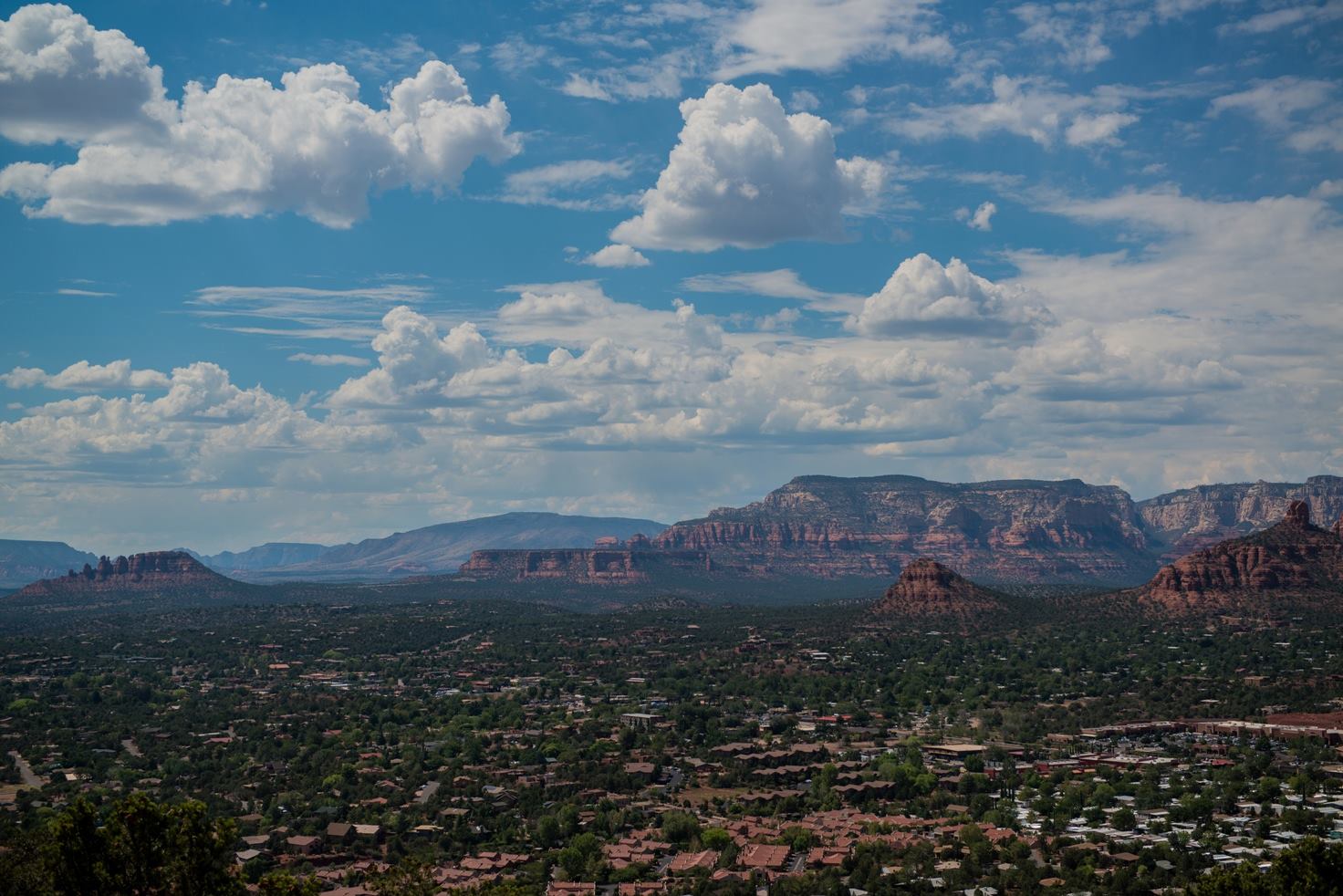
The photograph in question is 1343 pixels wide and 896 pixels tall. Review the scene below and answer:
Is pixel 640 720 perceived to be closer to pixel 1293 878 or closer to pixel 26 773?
pixel 26 773

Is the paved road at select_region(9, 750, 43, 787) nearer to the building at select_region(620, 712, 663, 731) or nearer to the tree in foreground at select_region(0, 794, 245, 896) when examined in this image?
the building at select_region(620, 712, 663, 731)

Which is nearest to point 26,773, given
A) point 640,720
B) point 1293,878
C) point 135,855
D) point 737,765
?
point 640,720

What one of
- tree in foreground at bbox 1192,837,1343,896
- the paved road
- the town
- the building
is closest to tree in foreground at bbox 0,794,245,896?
the town

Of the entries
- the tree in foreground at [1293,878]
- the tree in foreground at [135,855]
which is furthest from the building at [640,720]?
the tree in foreground at [135,855]

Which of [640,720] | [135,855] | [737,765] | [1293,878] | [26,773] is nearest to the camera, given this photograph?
[135,855]

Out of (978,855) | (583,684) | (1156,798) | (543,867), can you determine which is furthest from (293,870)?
(583,684)

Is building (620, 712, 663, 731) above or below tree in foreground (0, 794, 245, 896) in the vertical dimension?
below

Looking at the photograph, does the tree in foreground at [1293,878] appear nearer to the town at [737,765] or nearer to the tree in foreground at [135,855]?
the town at [737,765]

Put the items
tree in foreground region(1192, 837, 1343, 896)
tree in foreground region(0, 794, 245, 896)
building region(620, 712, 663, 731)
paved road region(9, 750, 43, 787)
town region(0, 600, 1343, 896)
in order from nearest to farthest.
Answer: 1. tree in foreground region(0, 794, 245, 896)
2. tree in foreground region(1192, 837, 1343, 896)
3. town region(0, 600, 1343, 896)
4. paved road region(9, 750, 43, 787)
5. building region(620, 712, 663, 731)
